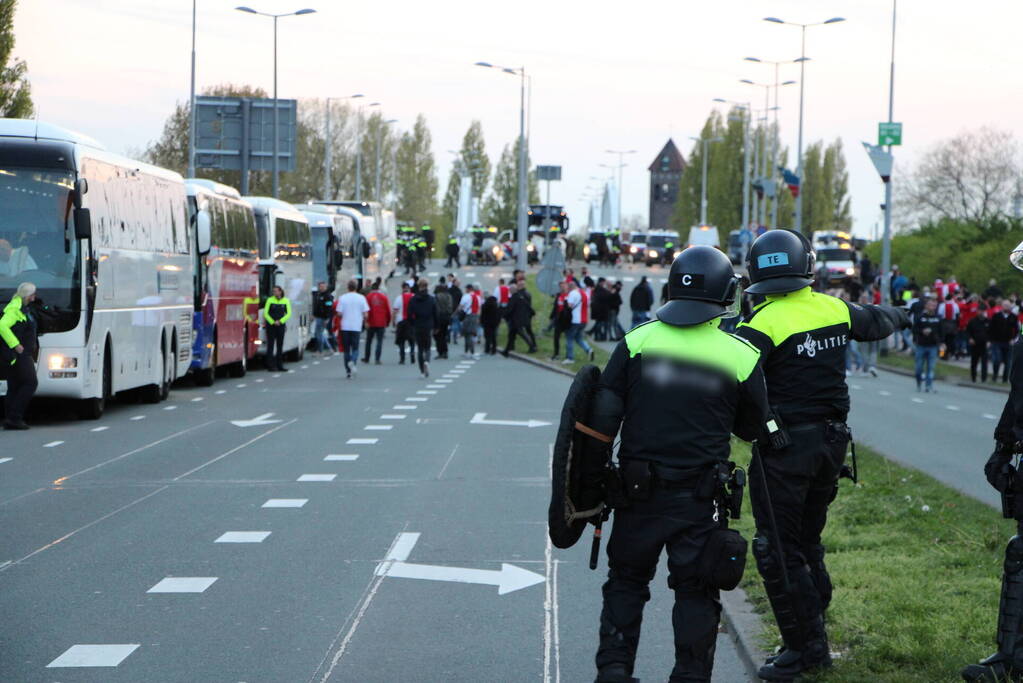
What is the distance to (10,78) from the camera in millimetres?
45219

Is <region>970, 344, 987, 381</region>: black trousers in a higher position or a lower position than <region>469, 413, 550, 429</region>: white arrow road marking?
lower

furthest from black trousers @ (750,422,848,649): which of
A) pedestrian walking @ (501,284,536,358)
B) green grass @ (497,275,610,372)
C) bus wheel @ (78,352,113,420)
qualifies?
pedestrian walking @ (501,284,536,358)

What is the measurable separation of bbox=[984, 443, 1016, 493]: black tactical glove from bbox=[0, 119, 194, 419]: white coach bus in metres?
13.3

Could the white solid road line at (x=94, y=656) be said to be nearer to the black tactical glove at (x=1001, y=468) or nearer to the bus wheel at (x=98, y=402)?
the black tactical glove at (x=1001, y=468)

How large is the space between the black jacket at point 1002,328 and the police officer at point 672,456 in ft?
89.2

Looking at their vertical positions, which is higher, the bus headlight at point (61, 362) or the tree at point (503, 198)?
the tree at point (503, 198)

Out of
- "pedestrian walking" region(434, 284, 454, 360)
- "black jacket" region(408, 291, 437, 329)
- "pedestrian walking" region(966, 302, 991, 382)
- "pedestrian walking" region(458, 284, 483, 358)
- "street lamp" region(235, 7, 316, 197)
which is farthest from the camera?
"street lamp" region(235, 7, 316, 197)

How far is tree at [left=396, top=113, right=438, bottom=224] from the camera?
124m

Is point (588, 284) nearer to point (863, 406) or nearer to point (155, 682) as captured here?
point (863, 406)

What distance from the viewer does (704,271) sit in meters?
5.62

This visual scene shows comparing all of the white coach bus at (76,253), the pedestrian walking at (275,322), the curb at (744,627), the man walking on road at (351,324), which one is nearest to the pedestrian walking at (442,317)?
the pedestrian walking at (275,322)

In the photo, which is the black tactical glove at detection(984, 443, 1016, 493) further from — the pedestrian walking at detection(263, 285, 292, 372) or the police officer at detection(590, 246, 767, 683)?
the pedestrian walking at detection(263, 285, 292, 372)

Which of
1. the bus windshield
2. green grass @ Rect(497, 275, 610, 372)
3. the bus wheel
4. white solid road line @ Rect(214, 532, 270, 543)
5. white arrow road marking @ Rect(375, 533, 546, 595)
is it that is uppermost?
the bus windshield

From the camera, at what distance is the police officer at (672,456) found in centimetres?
542
